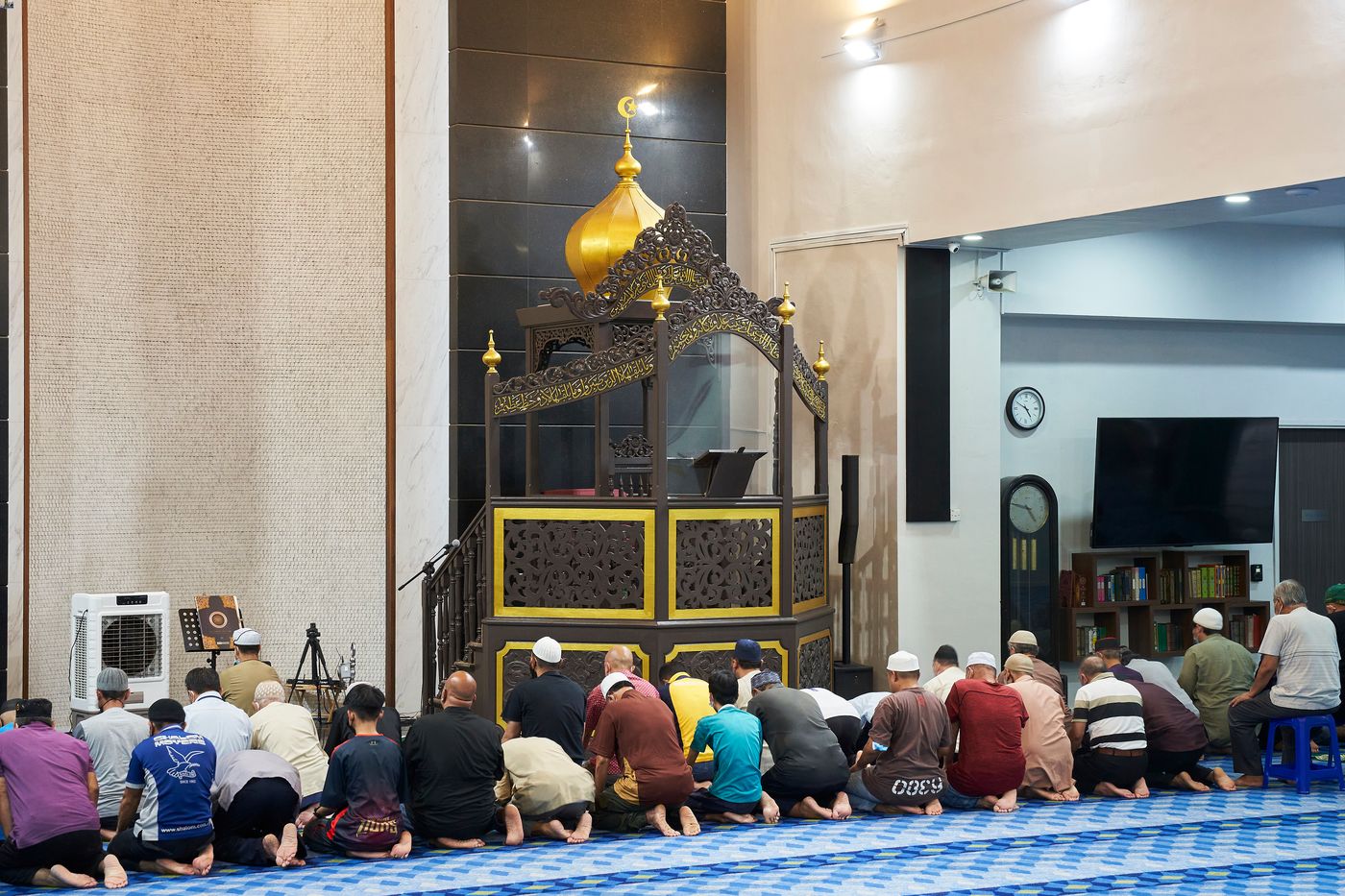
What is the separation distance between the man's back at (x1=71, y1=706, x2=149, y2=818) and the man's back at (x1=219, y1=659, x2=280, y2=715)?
4.27 ft

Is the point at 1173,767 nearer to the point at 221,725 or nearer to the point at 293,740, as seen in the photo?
the point at 293,740

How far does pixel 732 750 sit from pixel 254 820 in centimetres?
201

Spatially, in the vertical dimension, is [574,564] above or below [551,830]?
above

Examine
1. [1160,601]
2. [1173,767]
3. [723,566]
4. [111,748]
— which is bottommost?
[1173,767]

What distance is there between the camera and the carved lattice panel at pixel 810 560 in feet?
27.7

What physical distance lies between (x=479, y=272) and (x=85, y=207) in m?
2.51

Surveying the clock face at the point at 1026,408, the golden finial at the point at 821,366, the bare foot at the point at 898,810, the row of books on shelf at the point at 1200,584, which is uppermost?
the golden finial at the point at 821,366

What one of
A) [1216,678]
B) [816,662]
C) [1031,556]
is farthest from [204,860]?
[1031,556]

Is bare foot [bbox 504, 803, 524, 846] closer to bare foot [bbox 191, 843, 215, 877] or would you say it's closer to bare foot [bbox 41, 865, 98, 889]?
bare foot [bbox 191, 843, 215, 877]

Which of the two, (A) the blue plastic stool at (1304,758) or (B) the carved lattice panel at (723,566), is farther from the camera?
(B) the carved lattice panel at (723,566)

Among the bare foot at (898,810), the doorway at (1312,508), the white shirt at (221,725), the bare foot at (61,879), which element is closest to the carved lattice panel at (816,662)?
the bare foot at (898,810)

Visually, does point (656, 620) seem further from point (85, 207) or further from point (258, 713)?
point (85, 207)

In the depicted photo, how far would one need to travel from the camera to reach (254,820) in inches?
231

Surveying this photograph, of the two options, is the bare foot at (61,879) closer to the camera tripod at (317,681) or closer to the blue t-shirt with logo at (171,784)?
the blue t-shirt with logo at (171,784)
